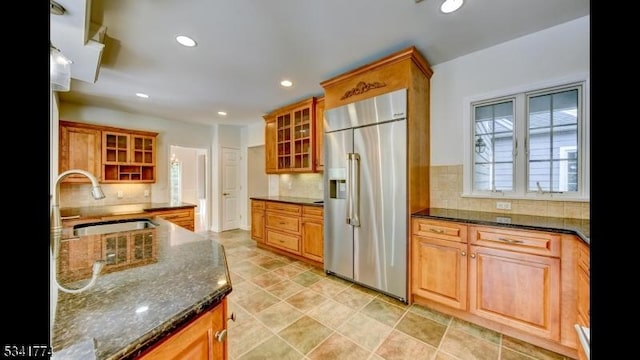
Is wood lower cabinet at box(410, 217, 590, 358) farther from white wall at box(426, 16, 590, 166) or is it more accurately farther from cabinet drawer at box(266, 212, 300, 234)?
cabinet drawer at box(266, 212, 300, 234)

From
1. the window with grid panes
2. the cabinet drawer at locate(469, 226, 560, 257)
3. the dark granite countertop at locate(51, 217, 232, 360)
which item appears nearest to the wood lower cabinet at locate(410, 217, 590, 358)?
the cabinet drawer at locate(469, 226, 560, 257)

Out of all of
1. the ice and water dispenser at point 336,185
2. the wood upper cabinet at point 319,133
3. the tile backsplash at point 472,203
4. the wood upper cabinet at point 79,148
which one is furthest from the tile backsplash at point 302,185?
the wood upper cabinet at point 79,148

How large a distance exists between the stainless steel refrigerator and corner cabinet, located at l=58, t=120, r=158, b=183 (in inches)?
137

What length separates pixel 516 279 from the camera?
6.05 feet

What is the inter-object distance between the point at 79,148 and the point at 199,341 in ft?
14.5

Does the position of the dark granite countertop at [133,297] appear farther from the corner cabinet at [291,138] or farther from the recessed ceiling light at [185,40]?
the corner cabinet at [291,138]

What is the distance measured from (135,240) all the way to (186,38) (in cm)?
180

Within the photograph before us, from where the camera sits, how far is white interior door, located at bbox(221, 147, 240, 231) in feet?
18.2

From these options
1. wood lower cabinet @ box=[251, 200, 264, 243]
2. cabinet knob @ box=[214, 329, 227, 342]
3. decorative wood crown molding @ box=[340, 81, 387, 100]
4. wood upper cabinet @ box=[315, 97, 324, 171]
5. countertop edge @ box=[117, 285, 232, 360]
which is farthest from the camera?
wood lower cabinet @ box=[251, 200, 264, 243]

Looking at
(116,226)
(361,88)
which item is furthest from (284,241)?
(361,88)

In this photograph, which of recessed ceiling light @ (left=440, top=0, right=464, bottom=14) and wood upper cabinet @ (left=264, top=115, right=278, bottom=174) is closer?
recessed ceiling light @ (left=440, top=0, right=464, bottom=14)

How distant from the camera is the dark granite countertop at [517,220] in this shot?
1.69 meters
